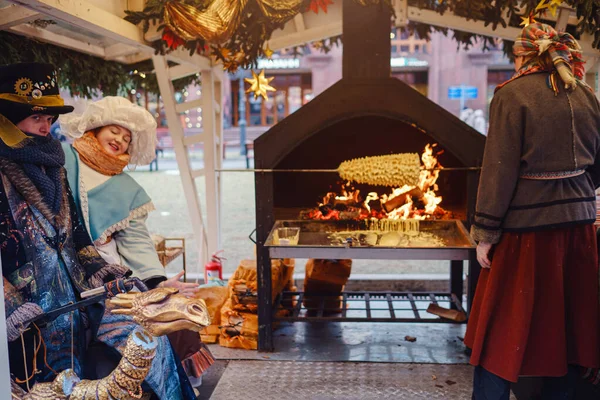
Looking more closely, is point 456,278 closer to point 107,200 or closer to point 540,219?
point 540,219

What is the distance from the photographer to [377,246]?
161 inches

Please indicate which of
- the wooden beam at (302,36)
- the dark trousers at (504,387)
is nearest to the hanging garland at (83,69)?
the wooden beam at (302,36)

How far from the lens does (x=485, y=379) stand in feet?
10.5

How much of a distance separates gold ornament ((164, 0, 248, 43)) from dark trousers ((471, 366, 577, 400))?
2.69 meters

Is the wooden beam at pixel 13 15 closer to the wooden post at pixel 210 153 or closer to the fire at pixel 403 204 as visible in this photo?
the fire at pixel 403 204

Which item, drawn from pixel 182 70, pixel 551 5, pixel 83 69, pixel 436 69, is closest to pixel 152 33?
pixel 83 69

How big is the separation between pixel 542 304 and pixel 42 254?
94.9 inches

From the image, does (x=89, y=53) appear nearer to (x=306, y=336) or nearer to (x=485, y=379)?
(x=306, y=336)

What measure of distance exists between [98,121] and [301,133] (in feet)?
4.65

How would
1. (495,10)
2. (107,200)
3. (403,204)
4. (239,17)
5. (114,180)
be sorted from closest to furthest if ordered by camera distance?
(107,200) < (114,180) < (239,17) < (403,204) < (495,10)

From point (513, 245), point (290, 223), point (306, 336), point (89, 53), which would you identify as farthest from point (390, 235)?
point (89, 53)

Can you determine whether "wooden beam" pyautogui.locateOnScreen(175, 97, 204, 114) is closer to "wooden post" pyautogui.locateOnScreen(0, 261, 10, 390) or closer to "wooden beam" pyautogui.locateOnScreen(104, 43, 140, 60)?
"wooden beam" pyautogui.locateOnScreen(104, 43, 140, 60)

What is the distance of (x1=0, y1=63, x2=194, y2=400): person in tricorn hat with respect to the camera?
2650 millimetres

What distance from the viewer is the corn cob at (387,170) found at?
432 cm
